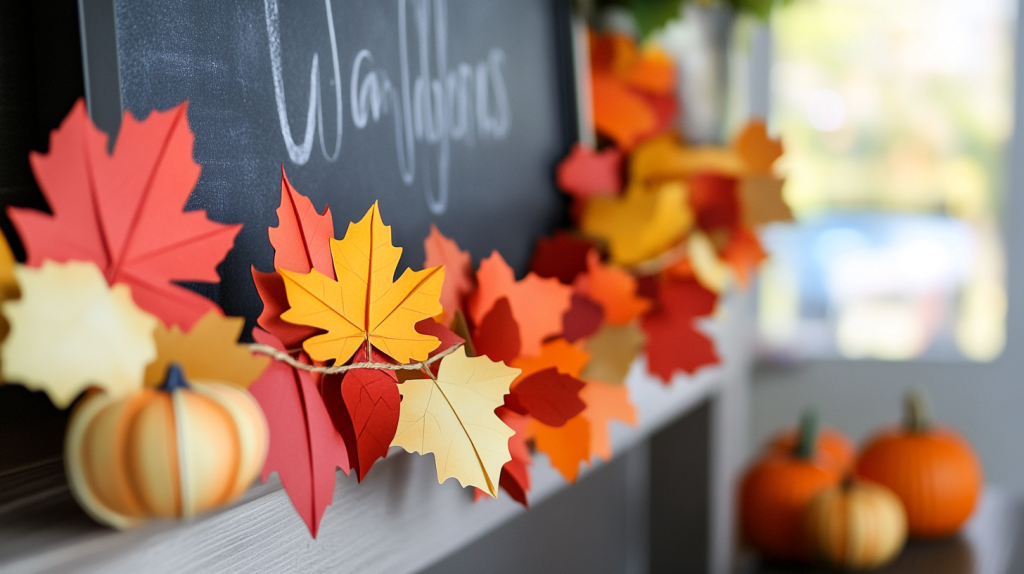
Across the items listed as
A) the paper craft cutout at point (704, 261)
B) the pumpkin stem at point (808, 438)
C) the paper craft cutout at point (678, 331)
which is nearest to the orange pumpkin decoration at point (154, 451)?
the paper craft cutout at point (678, 331)

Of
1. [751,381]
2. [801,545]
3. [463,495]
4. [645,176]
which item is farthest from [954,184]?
[463,495]

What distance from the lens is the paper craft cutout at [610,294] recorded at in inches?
24.1

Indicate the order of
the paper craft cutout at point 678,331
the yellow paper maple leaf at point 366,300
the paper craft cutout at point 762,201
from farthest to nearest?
the paper craft cutout at point 762,201 < the paper craft cutout at point 678,331 < the yellow paper maple leaf at point 366,300

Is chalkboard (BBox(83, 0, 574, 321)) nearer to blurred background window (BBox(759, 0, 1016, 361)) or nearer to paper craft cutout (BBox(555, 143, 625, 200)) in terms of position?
paper craft cutout (BBox(555, 143, 625, 200))

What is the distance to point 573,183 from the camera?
2.34 ft

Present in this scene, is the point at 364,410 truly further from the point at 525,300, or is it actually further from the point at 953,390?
the point at 953,390

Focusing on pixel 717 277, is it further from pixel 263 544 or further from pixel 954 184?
pixel 954 184

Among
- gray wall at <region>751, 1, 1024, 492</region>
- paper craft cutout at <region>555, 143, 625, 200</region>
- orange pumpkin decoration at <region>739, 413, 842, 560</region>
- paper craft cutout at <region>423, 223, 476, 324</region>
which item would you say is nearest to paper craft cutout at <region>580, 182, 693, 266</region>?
paper craft cutout at <region>555, 143, 625, 200</region>

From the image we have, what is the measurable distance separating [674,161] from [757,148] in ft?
0.26

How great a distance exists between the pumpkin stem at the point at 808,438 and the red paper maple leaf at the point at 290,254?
98cm

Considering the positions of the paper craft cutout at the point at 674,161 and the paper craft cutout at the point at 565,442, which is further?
the paper craft cutout at the point at 674,161

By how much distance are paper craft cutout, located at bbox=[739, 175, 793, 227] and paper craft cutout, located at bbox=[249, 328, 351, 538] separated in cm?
54

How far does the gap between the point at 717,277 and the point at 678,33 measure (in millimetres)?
278

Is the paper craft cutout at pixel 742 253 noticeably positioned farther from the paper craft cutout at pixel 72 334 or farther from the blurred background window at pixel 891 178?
the blurred background window at pixel 891 178
